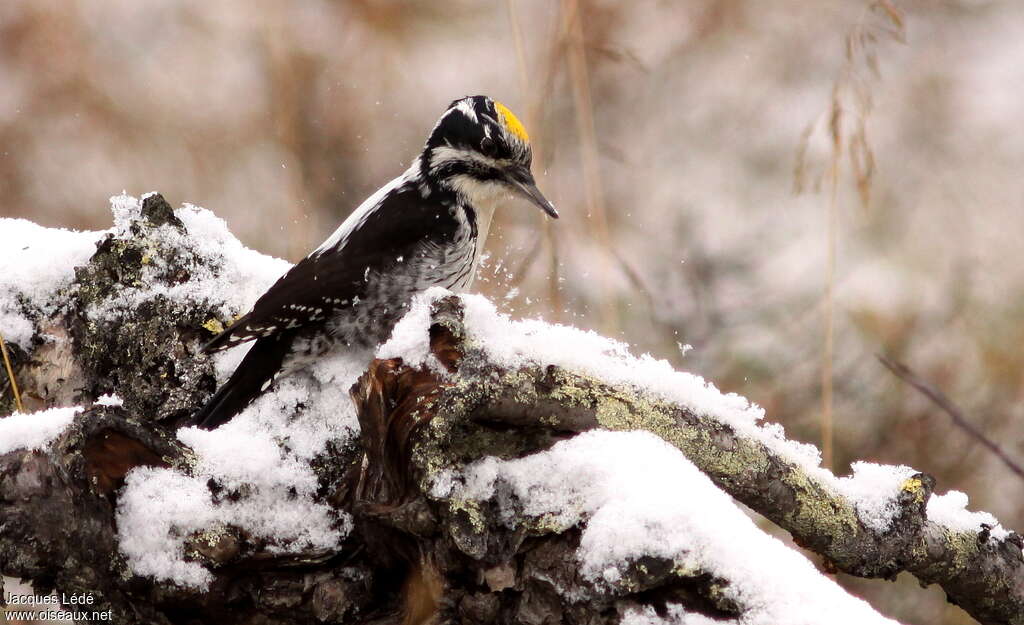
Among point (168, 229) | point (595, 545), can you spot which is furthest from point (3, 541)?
point (168, 229)

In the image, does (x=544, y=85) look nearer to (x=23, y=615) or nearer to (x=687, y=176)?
(x=687, y=176)

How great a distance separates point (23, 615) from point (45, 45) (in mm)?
2724

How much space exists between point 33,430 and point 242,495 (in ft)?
1.19

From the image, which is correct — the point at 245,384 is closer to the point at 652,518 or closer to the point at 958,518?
the point at 652,518

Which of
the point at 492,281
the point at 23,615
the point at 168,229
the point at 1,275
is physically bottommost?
the point at 23,615

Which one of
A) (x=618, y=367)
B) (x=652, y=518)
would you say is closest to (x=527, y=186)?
(x=618, y=367)

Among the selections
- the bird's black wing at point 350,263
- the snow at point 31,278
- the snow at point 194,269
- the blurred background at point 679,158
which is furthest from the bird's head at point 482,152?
the snow at point 31,278

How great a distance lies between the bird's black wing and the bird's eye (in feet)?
0.60

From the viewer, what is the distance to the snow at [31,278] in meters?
2.62

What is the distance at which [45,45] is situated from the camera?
14.2ft

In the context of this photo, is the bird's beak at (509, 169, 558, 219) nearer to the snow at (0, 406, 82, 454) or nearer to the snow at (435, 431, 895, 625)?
the snow at (435, 431, 895, 625)

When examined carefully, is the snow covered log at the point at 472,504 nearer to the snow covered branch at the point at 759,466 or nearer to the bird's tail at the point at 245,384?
the snow covered branch at the point at 759,466

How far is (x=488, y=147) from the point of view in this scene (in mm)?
3080

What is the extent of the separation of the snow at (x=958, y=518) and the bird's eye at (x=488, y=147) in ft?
5.22
